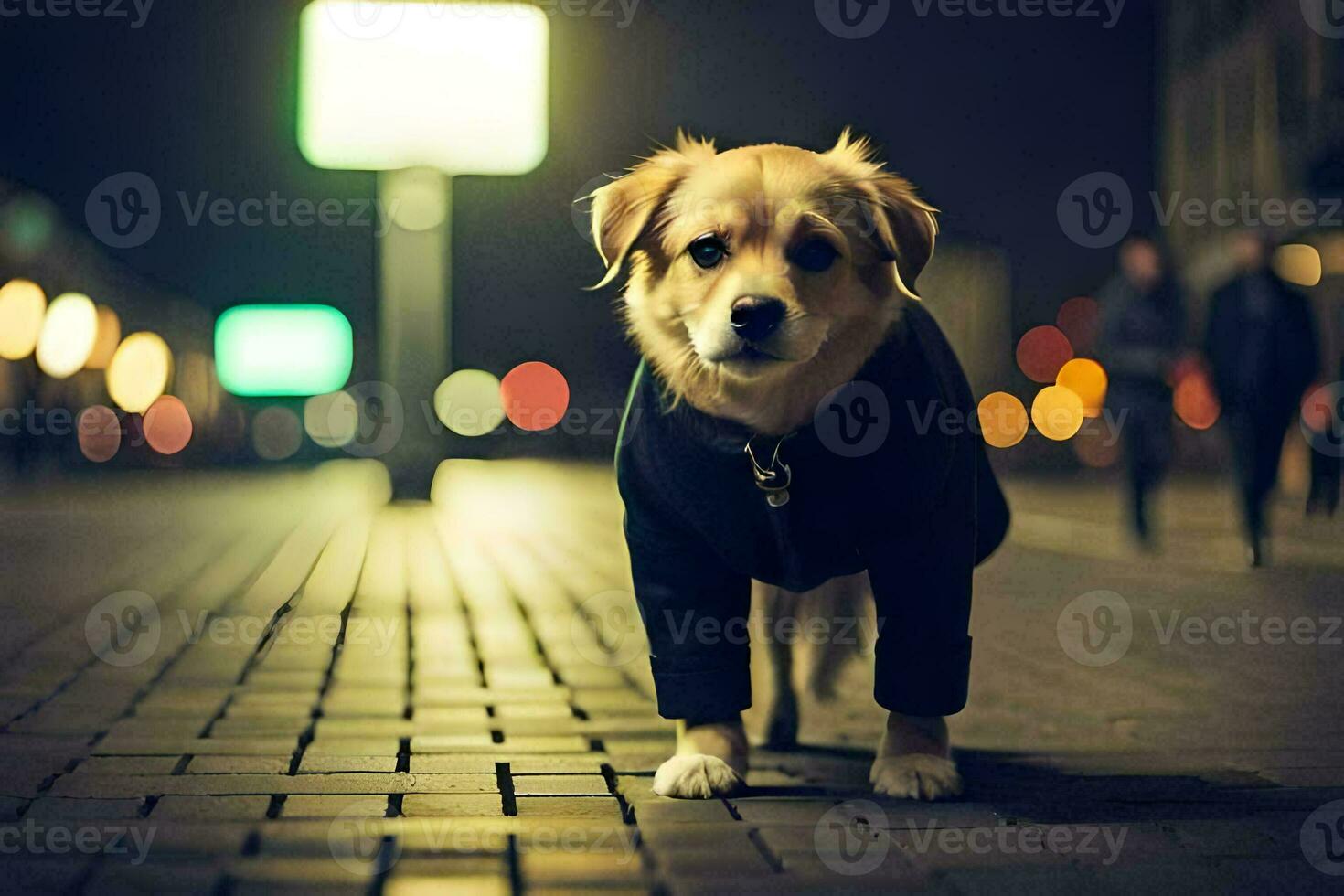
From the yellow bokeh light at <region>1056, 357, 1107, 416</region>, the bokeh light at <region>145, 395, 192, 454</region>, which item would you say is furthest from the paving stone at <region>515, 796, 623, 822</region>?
the yellow bokeh light at <region>1056, 357, 1107, 416</region>

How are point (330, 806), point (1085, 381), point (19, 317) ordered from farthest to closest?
point (1085, 381) < point (19, 317) < point (330, 806)

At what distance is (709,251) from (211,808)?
1.85 metres

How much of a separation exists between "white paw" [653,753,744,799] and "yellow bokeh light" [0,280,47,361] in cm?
3309

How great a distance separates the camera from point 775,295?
4.07 meters

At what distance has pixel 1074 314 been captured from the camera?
63031mm

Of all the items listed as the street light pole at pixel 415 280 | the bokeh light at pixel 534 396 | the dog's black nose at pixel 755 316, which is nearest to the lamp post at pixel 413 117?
the street light pole at pixel 415 280

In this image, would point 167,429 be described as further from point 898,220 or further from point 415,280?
point 898,220

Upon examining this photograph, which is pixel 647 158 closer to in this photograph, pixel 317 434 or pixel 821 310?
pixel 821 310

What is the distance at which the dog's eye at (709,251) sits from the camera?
4.24 m

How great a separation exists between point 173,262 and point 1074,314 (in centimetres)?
3331

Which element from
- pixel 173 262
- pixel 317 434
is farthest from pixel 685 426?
pixel 173 262

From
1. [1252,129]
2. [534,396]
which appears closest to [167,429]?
[1252,129]

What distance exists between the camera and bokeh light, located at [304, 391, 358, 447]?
42.3 metres

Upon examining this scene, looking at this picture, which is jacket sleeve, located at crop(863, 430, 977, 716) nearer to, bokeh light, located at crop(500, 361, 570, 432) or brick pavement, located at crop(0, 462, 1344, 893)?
brick pavement, located at crop(0, 462, 1344, 893)
